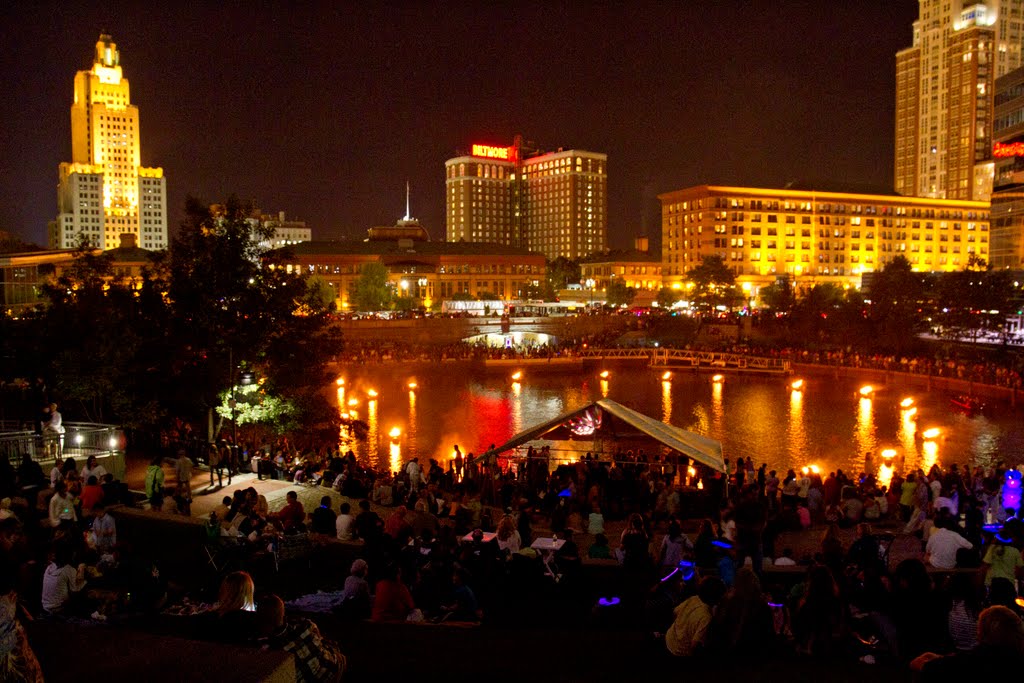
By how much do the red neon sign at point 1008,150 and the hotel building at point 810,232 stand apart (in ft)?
189

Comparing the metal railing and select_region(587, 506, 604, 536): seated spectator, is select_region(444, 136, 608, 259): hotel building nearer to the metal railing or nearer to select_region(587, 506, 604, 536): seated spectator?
the metal railing

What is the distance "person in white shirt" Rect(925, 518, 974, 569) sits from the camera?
970 cm

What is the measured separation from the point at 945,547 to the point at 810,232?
4736 inches

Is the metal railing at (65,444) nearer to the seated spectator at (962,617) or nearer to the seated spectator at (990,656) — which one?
the seated spectator at (962,617)

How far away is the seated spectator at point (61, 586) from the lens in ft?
27.0

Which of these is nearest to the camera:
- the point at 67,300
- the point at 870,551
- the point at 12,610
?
the point at 12,610

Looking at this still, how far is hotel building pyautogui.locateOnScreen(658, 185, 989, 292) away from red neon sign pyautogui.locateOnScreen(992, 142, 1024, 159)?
5773 centimetres

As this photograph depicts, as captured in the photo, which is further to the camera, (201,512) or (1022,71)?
(1022,71)

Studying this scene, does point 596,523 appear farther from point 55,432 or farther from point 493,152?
point 493,152

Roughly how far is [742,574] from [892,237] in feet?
434

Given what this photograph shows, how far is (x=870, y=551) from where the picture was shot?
927 cm

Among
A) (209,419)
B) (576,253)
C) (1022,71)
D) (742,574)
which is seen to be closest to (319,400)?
(209,419)

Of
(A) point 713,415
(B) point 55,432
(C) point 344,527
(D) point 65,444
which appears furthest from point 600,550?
(A) point 713,415

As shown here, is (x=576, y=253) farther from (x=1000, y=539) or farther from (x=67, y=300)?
(x=1000, y=539)
